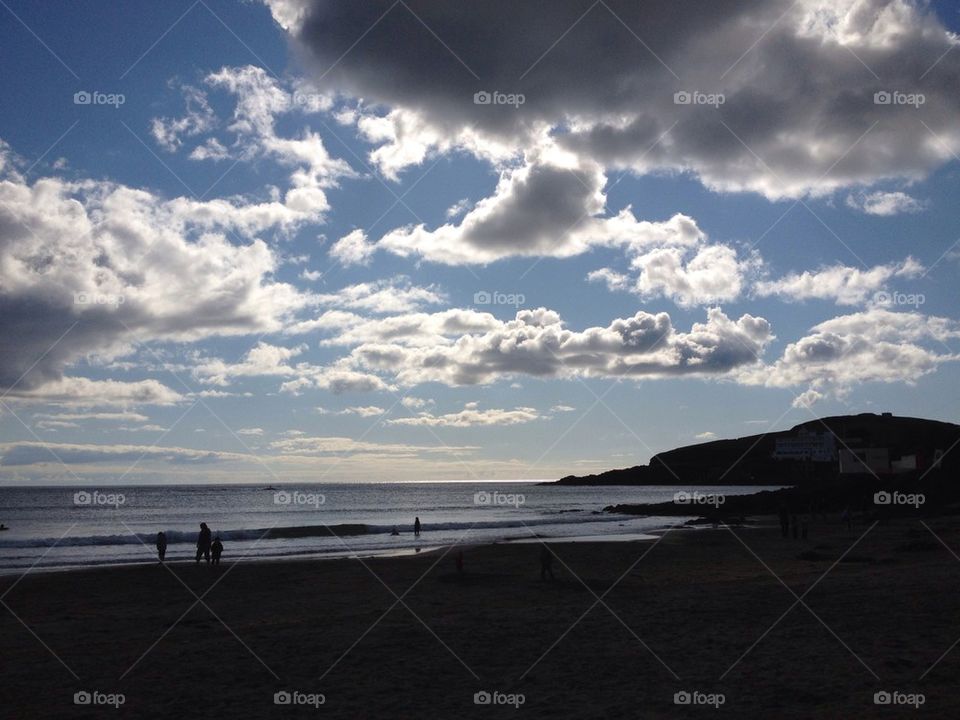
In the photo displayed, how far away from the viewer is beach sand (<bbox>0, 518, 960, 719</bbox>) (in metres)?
10.6

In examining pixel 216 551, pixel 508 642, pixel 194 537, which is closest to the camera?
pixel 508 642

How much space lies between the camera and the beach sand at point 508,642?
1064 centimetres

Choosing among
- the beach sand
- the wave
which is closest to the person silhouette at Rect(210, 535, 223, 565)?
the beach sand

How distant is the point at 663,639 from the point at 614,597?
585 centimetres

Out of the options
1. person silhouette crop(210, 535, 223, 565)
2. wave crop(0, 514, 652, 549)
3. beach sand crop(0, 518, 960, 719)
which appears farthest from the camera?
wave crop(0, 514, 652, 549)

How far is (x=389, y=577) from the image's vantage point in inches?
1069

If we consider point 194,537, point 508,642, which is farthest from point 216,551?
point 194,537

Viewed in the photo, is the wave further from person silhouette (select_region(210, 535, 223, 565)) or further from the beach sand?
the beach sand

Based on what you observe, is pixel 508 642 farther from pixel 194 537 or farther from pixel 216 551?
pixel 194 537

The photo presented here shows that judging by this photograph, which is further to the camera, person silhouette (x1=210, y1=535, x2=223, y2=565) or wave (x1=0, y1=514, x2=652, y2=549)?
wave (x1=0, y1=514, x2=652, y2=549)

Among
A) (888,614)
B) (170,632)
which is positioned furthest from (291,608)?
(888,614)

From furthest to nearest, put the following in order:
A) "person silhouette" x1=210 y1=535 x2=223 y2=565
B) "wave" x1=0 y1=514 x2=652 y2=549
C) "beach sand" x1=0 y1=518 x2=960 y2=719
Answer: "wave" x1=0 y1=514 x2=652 y2=549
"person silhouette" x1=210 y1=535 x2=223 y2=565
"beach sand" x1=0 y1=518 x2=960 y2=719

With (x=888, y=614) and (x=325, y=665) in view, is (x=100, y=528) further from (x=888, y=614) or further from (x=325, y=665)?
(x=888, y=614)

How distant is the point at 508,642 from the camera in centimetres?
1448
